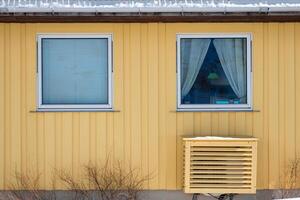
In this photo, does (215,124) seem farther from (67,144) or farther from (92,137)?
(67,144)

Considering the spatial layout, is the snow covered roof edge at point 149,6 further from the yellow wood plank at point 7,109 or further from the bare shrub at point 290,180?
the bare shrub at point 290,180

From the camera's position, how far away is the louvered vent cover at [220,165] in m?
10.7

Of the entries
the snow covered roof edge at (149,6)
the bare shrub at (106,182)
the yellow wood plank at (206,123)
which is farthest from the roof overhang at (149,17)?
the bare shrub at (106,182)

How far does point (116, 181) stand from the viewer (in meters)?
11.1

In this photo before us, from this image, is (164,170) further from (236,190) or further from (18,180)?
(18,180)

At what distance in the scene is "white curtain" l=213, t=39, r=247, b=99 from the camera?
11.3 meters

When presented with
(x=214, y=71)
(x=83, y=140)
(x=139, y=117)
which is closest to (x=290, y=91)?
(x=214, y=71)

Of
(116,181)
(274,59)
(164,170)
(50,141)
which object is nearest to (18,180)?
(50,141)

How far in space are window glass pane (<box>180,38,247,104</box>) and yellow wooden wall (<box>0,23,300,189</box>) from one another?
0.70ft

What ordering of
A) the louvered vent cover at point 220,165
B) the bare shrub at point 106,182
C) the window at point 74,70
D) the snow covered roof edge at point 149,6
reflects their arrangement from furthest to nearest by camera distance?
the window at point 74,70 → the bare shrub at point 106,182 → the louvered vent cover at point 220,165 → the snow covered roof edge at point 149,6

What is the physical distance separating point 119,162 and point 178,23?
235 cm

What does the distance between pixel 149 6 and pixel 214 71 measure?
1631mm

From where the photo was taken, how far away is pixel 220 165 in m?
10.7

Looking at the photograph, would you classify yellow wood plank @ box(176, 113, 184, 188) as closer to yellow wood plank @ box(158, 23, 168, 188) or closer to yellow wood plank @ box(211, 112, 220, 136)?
yellow wood plank @ box(158, 23, 168, 188)
